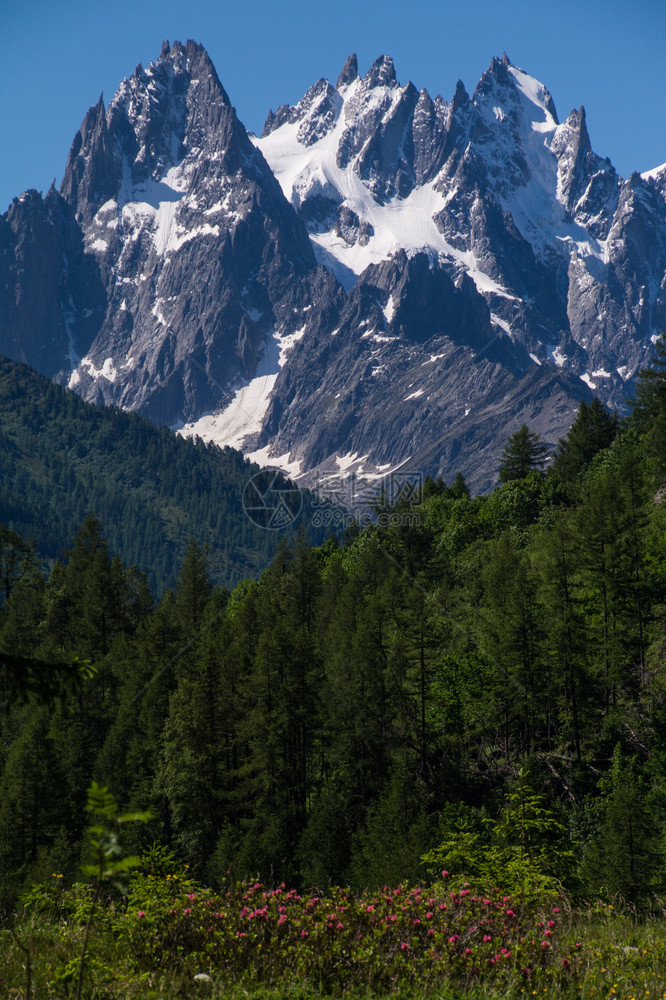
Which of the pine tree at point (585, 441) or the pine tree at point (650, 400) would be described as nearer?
the pine tree at point (650, 400)

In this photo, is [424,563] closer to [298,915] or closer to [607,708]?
[607,708]

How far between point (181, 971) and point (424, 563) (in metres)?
54.0

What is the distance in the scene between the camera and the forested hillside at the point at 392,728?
104 ft

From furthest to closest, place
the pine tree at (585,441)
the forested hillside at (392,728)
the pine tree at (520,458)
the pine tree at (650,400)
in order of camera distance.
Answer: the pine tree at (520,458) → the pine tree at (585,441) → the pine tree at (650,400) → the forested hillside at (392,728)

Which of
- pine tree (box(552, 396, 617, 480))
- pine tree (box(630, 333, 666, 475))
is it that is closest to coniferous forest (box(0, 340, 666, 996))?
pine tree (box(630, 333, 666, 475))

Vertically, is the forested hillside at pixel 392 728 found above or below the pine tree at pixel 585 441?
below

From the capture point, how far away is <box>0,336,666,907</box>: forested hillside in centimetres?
3178

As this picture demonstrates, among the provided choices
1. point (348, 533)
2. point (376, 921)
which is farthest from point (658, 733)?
point (348, 533)

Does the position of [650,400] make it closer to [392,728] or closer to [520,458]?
[520,458]

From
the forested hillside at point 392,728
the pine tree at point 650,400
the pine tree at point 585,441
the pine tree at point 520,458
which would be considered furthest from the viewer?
the pine tree at point 520,458

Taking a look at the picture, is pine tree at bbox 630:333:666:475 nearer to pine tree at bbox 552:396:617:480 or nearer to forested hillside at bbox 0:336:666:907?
pine tree at bbox 552:396:617:480

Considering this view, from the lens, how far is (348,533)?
313ft

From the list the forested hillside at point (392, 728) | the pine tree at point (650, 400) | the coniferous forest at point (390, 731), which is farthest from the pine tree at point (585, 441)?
the coniferous forest at point (390, 731)

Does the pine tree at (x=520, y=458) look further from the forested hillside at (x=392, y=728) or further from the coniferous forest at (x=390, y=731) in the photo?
the coniferous forest at (x=390, y=731)
